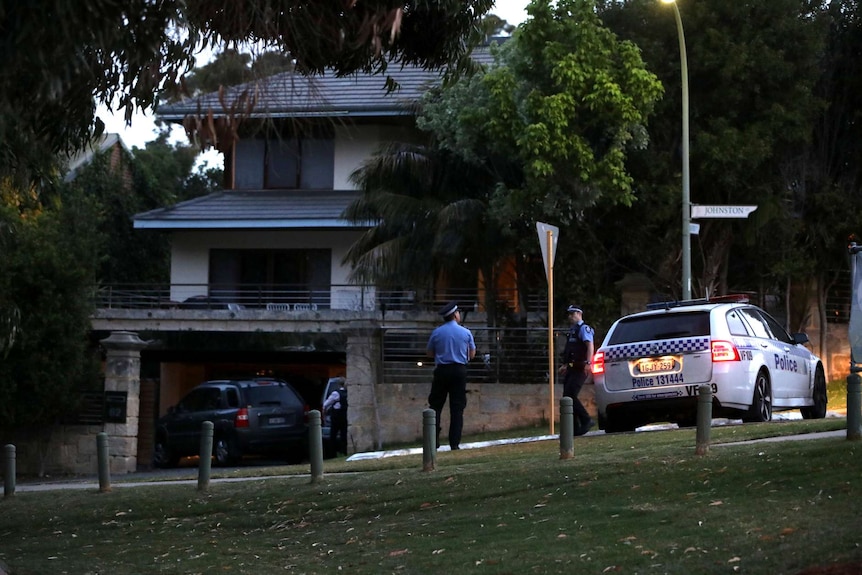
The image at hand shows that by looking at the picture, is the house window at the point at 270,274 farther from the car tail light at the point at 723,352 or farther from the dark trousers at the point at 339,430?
the car tail light at the point at 723,352

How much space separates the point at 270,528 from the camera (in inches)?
445

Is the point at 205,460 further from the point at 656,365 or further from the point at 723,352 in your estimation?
the point at 723,352

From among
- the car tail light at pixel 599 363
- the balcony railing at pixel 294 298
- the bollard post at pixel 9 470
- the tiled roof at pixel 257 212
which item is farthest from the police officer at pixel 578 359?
the tiled roof at pixel 257 212

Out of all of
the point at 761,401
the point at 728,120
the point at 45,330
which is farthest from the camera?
the point at 728,120

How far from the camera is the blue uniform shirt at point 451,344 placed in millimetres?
15484

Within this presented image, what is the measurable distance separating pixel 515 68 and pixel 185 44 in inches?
606

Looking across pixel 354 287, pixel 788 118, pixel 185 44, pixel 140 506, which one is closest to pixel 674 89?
pixel 788 118

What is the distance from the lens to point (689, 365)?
593 inches

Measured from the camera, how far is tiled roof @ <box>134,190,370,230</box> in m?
30.2

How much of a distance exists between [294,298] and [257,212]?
236cm

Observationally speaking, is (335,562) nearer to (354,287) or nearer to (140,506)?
(140,506)

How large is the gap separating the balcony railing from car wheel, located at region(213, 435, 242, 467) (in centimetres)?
560

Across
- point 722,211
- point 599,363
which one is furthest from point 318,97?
point 722,211

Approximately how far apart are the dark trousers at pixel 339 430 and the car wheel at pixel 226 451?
6.69 feet
